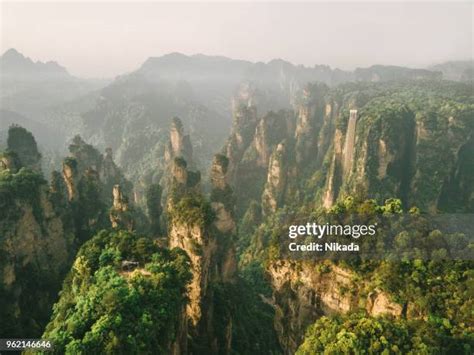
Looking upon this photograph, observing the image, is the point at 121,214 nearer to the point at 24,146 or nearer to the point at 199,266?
the point at 199,266

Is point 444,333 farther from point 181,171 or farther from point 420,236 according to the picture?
point 181,171

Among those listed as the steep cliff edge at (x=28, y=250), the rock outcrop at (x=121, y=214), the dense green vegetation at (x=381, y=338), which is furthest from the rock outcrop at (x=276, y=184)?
the dense green vegetation at (x=381, y=338)

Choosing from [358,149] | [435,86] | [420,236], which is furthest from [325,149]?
[420,236]

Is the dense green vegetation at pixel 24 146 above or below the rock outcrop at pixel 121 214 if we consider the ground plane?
above

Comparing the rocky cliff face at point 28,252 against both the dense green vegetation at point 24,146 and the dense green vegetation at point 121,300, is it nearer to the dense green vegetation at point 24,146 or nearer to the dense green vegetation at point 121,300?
the dense green vegetation at point 121,300

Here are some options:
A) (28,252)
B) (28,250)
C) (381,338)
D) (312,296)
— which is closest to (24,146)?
(28,250)

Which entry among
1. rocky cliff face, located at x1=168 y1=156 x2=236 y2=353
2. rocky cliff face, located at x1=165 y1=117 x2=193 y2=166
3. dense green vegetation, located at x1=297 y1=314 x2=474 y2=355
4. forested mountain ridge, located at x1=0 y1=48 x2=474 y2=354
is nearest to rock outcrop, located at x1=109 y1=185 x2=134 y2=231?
forested mountain ridge, located at x1=0 y1=48 x2=474 y2=354

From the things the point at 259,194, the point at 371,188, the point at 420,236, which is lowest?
the point at 259,194

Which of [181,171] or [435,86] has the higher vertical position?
[435,86]
